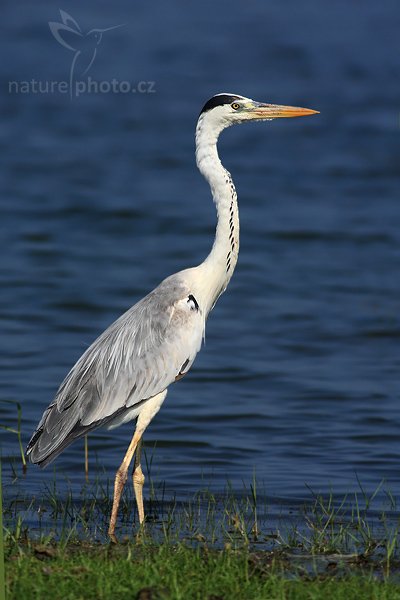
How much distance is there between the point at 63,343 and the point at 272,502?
5.31 meters

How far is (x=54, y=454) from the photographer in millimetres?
7203

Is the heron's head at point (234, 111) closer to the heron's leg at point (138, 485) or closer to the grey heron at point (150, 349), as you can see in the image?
the grey heron at point (150, 349)

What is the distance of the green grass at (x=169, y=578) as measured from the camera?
5145 millimetres

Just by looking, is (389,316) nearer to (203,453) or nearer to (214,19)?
(203,453)

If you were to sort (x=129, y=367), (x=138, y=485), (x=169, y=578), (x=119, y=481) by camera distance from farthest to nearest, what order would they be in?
(x=129, y=367)
(x=138, y=485)
(x=119, y=481)
(x=169, y=578)

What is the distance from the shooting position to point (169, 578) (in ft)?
17.5

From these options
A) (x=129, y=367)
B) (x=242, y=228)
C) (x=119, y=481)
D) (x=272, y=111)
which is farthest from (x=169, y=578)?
(x=242, y=228)

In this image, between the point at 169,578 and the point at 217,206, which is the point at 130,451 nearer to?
the point at 217,206

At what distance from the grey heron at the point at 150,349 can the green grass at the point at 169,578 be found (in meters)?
1.52

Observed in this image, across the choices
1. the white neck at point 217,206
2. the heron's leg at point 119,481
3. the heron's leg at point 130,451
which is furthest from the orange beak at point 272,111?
the heron's leg at point 119,481

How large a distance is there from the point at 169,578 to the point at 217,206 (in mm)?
3064

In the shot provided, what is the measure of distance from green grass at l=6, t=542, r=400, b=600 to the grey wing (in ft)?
5.20

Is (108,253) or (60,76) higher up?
(60,76)

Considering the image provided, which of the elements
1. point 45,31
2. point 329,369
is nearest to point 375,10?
point 45,31
